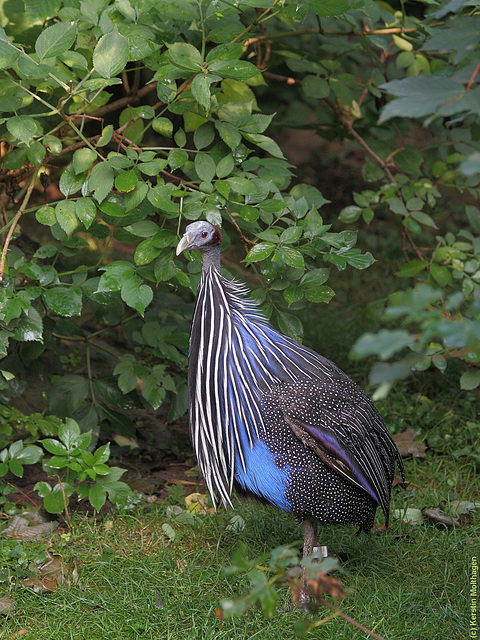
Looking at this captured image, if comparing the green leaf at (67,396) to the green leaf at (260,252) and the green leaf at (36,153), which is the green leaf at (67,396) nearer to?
the green leaf at (36,153)

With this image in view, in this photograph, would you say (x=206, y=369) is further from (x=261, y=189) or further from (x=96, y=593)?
(x=96, y=593)

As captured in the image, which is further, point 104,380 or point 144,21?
point 104,380

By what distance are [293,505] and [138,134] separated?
143 cm

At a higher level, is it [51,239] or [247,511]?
[51,239]

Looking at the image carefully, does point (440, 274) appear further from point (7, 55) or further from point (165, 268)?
point (7, 55)

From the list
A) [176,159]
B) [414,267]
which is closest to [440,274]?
[414,267]

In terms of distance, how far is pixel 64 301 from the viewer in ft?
8.54

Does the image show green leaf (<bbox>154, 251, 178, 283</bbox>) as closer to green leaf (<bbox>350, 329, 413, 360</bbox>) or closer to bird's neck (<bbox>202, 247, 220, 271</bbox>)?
bird's neck (<bbox>202, 247, 220, 271</bbox>)

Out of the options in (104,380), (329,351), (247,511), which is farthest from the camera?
(329,351)

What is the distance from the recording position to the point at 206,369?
2289mm

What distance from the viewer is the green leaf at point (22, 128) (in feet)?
7.43

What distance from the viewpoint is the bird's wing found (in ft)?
7.36

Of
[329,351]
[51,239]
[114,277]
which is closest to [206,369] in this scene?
[114,277]

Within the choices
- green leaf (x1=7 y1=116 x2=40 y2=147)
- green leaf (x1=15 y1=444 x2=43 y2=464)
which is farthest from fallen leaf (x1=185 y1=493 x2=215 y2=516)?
green leaf (x1=7 y1=116 x2=40 y2=147)
